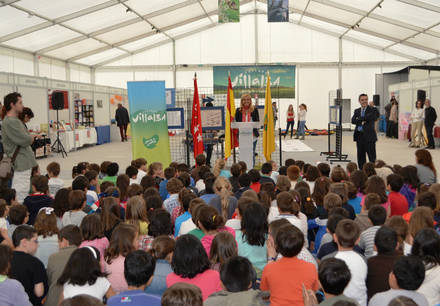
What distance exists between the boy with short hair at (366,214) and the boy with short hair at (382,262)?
844mm

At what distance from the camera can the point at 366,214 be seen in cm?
413

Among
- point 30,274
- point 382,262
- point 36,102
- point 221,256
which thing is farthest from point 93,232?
point 36,102

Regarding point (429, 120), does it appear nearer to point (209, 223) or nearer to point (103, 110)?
point (103, 110)

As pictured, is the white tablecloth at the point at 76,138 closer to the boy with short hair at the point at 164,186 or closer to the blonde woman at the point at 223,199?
the boy with short hair at the point at 164,186

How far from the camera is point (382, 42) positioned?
976 inches

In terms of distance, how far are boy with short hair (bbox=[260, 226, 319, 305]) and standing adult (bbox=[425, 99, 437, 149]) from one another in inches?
540

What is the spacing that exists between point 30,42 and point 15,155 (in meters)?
14.9

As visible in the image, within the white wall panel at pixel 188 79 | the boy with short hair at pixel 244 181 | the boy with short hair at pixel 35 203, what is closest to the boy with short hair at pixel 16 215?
the boy with short hair at pixel 35 203

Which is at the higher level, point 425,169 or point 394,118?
point 394,118

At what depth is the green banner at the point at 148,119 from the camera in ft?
28.7

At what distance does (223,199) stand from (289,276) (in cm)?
212

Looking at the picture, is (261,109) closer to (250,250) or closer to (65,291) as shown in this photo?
(250,250)

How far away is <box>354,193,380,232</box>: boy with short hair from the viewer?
4027mm

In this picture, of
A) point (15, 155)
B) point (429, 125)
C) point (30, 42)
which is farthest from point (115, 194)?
point (30, 42)
